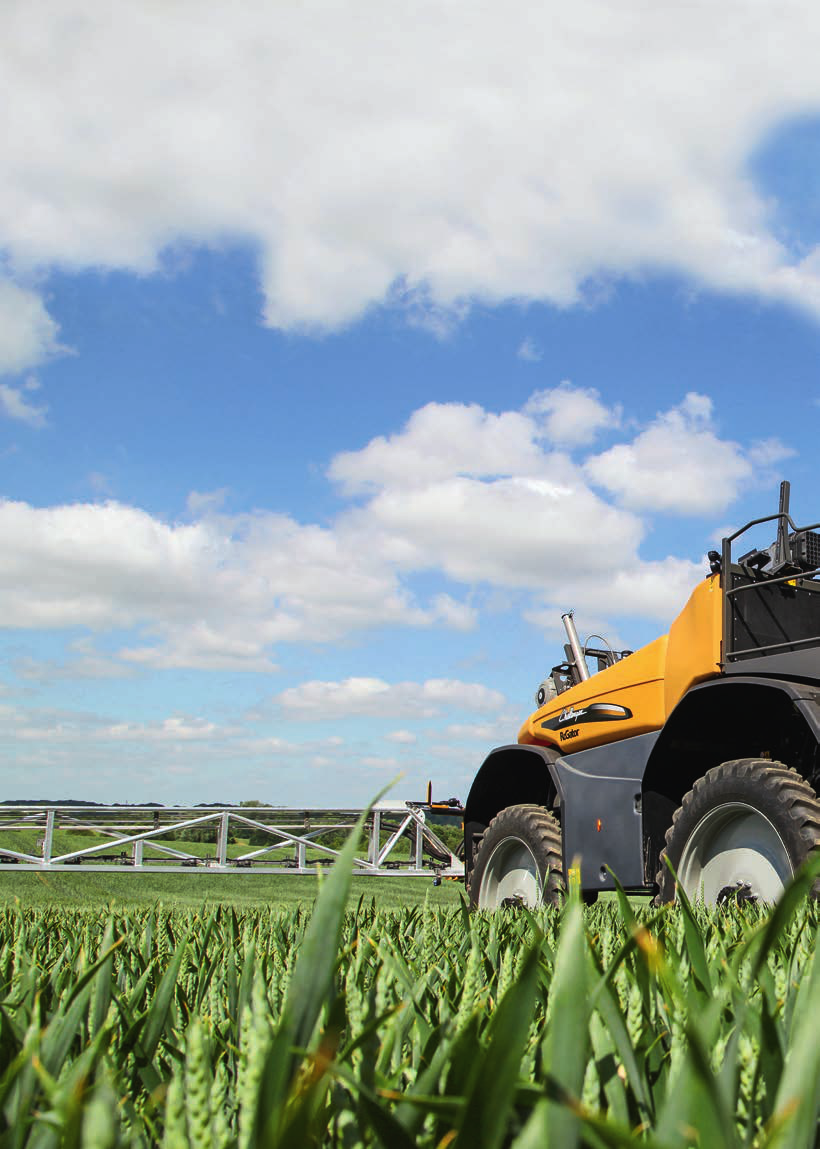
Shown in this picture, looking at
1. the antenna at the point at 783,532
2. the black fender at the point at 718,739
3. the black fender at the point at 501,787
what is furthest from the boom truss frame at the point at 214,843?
the antenna at the point at 783,532

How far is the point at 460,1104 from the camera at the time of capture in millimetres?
529

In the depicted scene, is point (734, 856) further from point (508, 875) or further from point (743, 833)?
point (508, 875)

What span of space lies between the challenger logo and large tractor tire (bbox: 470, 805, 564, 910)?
2.31 feet

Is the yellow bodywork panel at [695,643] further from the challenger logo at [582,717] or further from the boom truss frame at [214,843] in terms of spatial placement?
the boom truss frame at [214,843]

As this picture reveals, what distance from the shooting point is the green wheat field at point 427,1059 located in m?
0.52

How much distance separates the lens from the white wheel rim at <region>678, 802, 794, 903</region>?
4.89 metres

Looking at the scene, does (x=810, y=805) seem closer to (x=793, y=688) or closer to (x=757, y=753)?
(x=793, y=688)

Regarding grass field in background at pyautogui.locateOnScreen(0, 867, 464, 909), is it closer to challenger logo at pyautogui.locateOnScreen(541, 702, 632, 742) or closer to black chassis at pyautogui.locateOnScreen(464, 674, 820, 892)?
challenger logo at pyautogui.locateOnScreen(541, 702, 632, 742)

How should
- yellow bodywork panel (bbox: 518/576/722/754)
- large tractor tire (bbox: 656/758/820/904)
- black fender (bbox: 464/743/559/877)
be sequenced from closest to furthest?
large tractor tire (bbox: 656/758/820/904) < yellow bodywork panel (bbox: 518/576/722/754) < black fender (bbox: 464/743/559/877)

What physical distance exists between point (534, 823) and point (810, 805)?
2.79 meters

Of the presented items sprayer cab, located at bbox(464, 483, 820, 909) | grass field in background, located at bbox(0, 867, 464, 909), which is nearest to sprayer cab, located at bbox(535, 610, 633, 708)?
sprayer cab, located at bbox(464, 483, 820, 909)

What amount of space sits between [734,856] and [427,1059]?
189 inches

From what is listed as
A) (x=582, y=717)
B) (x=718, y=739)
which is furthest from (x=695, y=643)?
(x=582, y=717)

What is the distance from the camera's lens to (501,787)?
867cm
